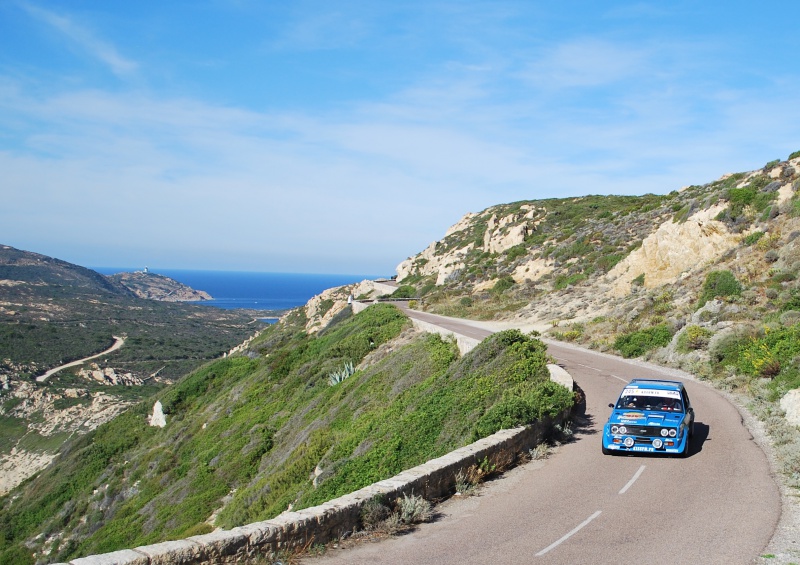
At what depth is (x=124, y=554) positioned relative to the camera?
5.84 metres

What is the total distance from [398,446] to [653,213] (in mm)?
46380

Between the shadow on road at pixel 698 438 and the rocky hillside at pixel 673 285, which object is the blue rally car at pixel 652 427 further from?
the rocky hillside at pixel 673 285

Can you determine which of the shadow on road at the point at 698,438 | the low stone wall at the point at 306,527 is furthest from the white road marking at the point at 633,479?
the low stone wall at the point at 306,527

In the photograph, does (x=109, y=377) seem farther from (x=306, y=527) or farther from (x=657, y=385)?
(x=306, y=527)

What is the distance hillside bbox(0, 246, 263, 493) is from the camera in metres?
64.7

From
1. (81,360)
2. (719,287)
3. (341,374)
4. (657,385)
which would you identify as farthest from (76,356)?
(657,385)

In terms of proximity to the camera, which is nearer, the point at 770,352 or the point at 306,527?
the point at 306,527

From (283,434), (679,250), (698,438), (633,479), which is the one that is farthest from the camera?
(679,250)

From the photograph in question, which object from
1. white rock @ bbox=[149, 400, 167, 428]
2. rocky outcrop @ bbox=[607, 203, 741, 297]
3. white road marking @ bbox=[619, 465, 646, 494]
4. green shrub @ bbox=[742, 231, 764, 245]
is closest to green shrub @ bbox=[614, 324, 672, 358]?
green shrub @ bbox=[742, 231, 764, 245]

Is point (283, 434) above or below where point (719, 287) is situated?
below

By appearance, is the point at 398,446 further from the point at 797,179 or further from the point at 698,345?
the point at 797,179

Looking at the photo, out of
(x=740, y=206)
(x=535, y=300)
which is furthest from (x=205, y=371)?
(x=740, y=206)

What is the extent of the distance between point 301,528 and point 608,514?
444 cm

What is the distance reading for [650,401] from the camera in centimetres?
1311
